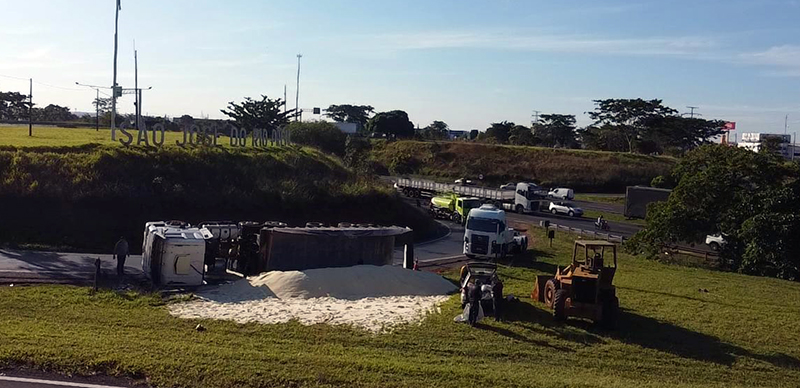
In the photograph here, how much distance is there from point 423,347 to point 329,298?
22.7 feet

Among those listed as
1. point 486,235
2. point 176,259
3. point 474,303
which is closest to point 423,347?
point 474,303

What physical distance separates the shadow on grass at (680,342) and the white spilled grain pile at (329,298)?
17.2ft

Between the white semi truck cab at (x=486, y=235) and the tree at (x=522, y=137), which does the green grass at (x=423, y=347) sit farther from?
the tree at (x=522, y=137)

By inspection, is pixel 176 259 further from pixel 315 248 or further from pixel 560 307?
pixel 560 307

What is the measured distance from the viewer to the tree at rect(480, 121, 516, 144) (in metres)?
131

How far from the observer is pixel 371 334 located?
53.3 feet

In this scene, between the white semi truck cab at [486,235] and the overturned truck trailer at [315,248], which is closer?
the overturned truck trailer at [315,248]

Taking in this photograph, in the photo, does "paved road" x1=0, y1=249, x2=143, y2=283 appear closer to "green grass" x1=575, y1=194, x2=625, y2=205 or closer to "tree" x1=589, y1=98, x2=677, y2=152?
"green grass" x1=575, y1=194, x2=625, y2=205

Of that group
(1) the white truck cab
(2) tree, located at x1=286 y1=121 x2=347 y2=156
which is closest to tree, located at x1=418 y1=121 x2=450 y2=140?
(2) tree, located at x1=286 y1=121 x2=347 y2=156

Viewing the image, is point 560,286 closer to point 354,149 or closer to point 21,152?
point 21,152

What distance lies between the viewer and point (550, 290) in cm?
2058

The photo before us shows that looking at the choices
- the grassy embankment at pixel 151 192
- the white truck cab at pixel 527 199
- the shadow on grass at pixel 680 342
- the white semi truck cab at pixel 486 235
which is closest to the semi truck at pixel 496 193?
the white truck cab at pixel 527 199

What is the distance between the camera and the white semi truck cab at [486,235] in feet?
111

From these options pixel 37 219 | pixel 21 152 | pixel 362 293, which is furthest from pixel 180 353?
pixel 21 152
